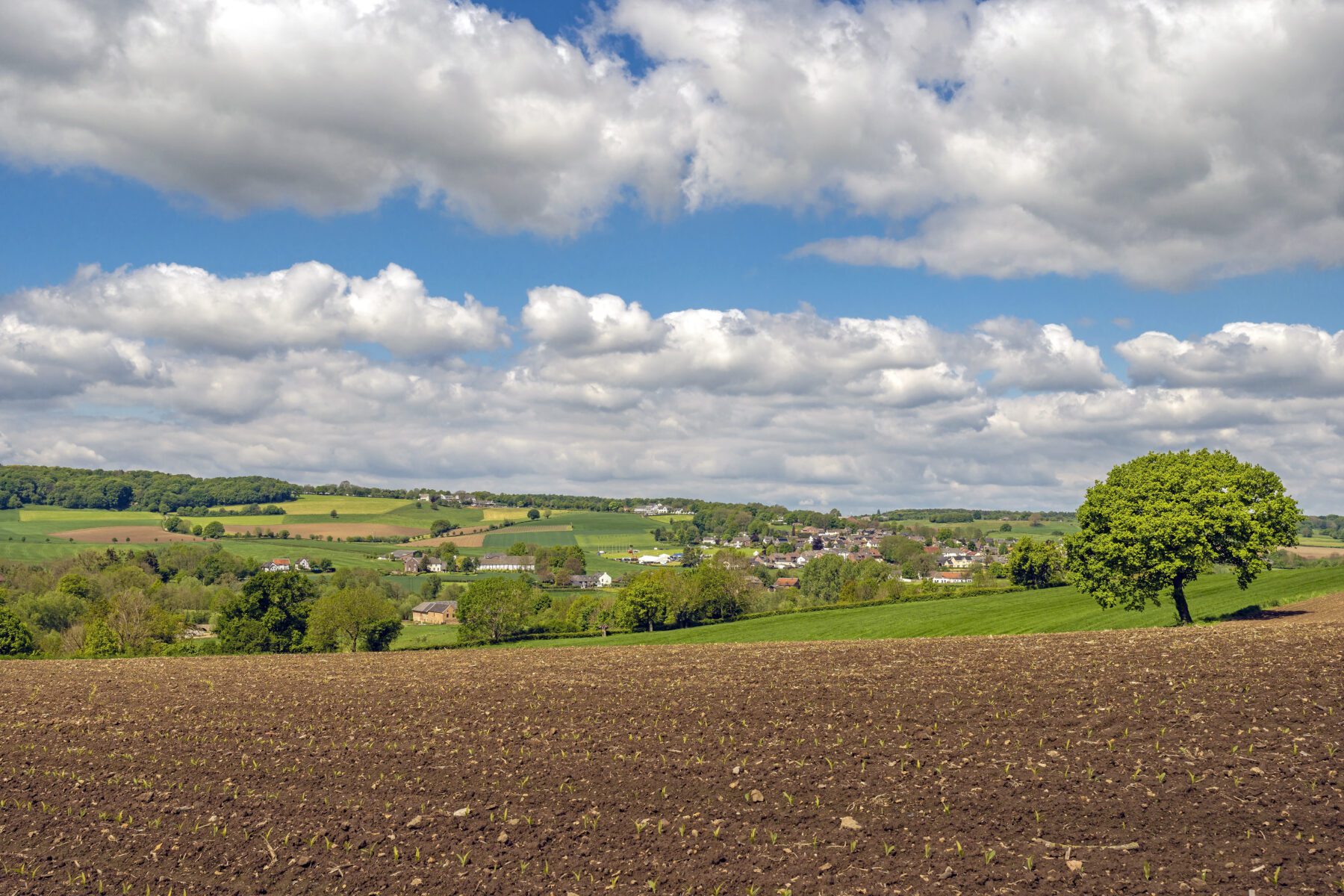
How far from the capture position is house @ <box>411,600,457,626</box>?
11738cm

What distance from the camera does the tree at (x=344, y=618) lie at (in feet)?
253

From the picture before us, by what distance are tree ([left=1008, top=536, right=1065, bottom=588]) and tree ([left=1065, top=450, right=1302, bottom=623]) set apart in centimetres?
5663

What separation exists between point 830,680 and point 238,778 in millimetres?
14519

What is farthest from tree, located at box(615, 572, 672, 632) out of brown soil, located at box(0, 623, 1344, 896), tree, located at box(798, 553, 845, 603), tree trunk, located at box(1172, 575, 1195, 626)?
brown soil, located at box(0, 623, 1344, 896)

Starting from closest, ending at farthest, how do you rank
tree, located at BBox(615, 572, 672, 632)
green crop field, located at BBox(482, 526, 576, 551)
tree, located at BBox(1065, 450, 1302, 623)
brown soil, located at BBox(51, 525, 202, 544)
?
tree, located at BBox(1065, 450, 1302, 623) → tree, located at BBox(615, 572, 672, 632) → brown soil, located at BBox(51, 525, 202, 544) → green crop field, located at BBox(482, 526, 576, 551)

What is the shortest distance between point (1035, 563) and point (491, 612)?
209ft

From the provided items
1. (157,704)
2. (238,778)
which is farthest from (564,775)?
(157,704)

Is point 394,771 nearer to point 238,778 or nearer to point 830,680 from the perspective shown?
point 238,778

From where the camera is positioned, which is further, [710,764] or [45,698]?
[45,698]

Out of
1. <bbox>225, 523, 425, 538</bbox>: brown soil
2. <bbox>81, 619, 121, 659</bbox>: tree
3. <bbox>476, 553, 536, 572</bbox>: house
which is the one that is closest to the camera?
<bbox>81, 619, 121, 659</bbox>: tree

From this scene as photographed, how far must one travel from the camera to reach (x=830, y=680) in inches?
932

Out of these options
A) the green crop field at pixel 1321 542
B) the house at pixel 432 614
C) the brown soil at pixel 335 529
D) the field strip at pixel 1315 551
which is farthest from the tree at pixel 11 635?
the green crop field at pixel 1321 542

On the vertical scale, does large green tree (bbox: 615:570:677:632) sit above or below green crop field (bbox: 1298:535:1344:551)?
below

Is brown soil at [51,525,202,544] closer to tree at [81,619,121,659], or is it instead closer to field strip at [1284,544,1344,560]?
tree at [81,619,121,659]
